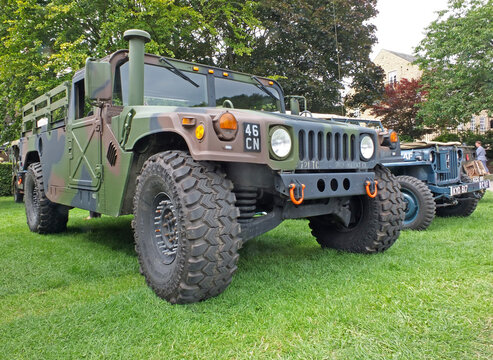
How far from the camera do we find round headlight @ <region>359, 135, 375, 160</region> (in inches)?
136

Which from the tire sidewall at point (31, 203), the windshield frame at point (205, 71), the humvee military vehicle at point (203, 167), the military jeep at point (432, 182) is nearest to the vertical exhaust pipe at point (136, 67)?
the humvee military vehicle at point (203, 167)

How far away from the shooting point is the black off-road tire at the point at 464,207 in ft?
22.5

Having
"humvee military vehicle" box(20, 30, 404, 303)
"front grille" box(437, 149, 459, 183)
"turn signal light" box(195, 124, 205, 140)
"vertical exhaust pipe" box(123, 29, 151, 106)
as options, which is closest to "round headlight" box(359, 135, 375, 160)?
"humvee military vehicle" box(20, 30, 404, 303)

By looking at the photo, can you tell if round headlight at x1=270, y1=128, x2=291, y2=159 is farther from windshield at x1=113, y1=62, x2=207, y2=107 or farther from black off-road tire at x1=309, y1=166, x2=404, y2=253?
windshield at x1=113, y1=62, x2=207, y2=107

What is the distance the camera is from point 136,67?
357 cm

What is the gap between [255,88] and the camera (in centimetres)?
456

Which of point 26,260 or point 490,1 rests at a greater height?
point 490,1

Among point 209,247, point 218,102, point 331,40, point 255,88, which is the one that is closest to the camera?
point 209,247

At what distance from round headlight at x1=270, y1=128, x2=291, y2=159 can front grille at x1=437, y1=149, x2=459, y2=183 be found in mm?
4557

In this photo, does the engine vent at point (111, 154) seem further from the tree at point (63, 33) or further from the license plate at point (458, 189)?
the tree at point (63, 33)

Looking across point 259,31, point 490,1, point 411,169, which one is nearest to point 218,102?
point 411,169

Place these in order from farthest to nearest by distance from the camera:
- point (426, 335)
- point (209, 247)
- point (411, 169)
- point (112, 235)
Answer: point (411, 169)
point (112, 235)
point (209, 247)
point (426, 335)

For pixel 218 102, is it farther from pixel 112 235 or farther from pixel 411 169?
pixel 411 169

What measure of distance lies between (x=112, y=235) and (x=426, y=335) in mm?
4446
